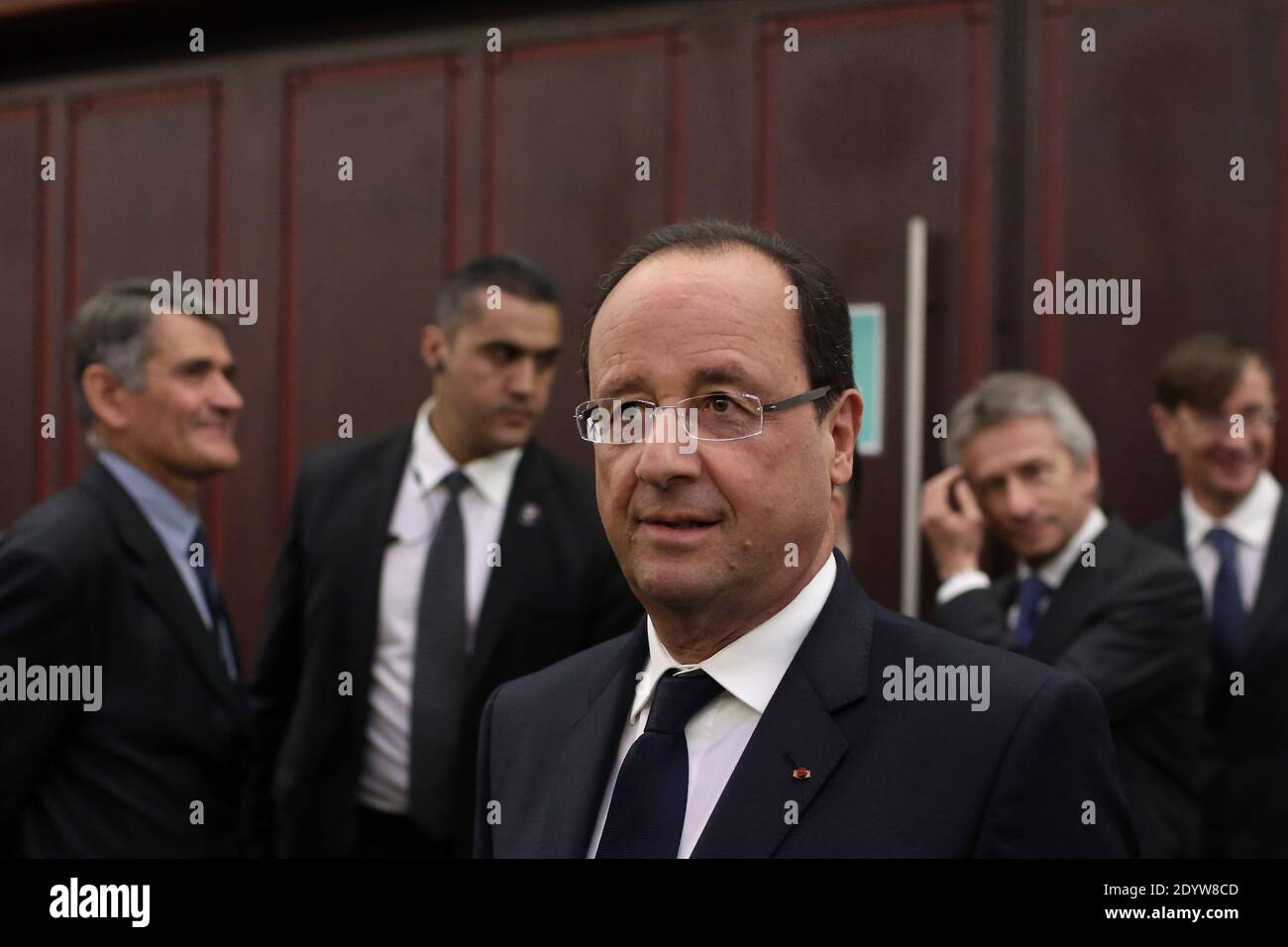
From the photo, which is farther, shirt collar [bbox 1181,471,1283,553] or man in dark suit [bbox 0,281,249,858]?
shirt collar [bbox 1181,471,1283,553]

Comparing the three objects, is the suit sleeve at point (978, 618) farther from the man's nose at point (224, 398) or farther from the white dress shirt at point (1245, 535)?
the man's nose at point (224, 398)

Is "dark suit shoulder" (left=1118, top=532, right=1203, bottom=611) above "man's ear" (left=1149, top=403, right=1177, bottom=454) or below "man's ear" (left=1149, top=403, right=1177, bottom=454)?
below

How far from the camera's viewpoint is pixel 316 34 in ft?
12.5

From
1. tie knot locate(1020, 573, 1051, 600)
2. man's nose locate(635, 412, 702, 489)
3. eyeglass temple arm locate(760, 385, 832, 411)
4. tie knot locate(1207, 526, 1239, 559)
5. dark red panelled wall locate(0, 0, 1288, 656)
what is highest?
dark red panelled wall locate(0, 0, 1288, 656)

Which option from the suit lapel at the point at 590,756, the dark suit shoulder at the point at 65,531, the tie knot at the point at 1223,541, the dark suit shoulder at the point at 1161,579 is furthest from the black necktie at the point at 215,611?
the tie knot at the point at 1223,541

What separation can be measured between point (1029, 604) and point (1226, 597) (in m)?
0.49

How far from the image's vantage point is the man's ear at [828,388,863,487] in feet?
5.00

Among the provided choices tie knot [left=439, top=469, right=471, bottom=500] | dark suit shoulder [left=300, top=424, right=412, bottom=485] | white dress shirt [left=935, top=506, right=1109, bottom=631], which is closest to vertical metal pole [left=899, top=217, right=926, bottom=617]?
white dress shirt [left=935, top=506, right=1109, bottom=631]

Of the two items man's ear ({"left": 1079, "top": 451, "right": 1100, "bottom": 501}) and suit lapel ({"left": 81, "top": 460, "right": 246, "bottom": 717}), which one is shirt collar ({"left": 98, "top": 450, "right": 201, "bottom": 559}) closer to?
suit lapel ({"left": 81, "top": 460, "right": 246, "bottom": 717})

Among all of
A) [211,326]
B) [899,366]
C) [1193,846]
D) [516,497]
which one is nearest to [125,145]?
[211,326]

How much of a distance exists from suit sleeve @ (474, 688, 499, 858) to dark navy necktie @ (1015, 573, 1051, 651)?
135cm

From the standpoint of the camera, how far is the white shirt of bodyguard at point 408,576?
283cm

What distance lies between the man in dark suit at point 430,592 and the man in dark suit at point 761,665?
1.24 metres
